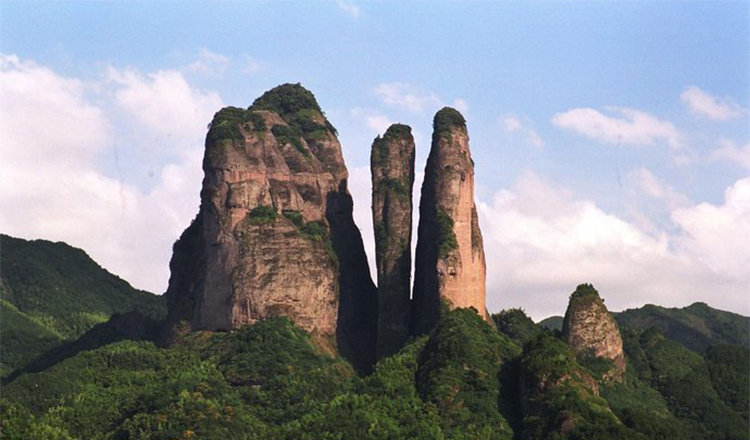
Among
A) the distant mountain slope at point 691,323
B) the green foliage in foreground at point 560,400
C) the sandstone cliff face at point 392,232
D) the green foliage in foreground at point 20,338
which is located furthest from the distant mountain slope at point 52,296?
the green foliage in foreground at point 560,400

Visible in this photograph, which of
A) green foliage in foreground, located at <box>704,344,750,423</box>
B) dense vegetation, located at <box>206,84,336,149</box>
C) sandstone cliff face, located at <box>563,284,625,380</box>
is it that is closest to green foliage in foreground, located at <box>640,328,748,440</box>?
green foliage in foreground, located at <box>704,344,750,423</box>

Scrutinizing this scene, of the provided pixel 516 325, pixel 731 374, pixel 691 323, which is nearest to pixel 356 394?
pixel 516 325

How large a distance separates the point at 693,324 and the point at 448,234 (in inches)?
2652

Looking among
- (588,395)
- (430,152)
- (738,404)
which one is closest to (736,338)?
(738,404)

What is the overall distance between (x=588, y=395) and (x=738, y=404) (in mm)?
22729

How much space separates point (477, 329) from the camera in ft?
312

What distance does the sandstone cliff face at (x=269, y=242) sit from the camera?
10169 cm

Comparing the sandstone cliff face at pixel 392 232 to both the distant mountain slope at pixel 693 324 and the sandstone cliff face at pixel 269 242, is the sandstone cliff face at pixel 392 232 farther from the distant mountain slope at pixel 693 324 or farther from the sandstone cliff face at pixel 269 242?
the distant mountain slope at pixel 693 324

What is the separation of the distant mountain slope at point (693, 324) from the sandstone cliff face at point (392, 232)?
167 ft

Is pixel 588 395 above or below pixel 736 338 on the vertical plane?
below

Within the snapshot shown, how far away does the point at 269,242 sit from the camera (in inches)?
4028

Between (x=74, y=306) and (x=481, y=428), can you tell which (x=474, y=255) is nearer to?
(x=481, y=428)

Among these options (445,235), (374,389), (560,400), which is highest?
(445,235)

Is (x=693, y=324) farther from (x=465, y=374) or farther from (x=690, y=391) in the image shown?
(x=465, y=374)
